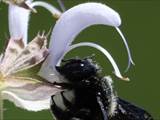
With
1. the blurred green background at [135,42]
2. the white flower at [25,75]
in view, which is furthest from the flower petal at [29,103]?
the blurred green background at [135,42]

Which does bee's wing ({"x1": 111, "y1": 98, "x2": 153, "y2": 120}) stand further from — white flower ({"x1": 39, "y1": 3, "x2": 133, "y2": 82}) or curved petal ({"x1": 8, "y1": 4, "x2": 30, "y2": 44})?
curved petal ({"x1": 8, "y1": 4, "x2": 30, "y2": 44})

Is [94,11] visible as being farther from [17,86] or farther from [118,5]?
[118,5]

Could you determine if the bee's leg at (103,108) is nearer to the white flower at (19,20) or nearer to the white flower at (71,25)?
the white flower at (71,25)

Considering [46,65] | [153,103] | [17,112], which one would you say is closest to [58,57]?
[46,65]

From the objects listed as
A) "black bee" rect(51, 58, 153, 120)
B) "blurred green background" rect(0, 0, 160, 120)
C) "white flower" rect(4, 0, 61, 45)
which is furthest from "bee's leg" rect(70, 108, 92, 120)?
"blurred green background" rect(0, 0, 160, 120)

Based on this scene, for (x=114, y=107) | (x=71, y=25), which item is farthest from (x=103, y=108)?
(x=71, y=25)

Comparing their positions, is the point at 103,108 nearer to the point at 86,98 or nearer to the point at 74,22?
the point at 86,98

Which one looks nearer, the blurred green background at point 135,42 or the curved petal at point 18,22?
the curved petal at point 18,22
